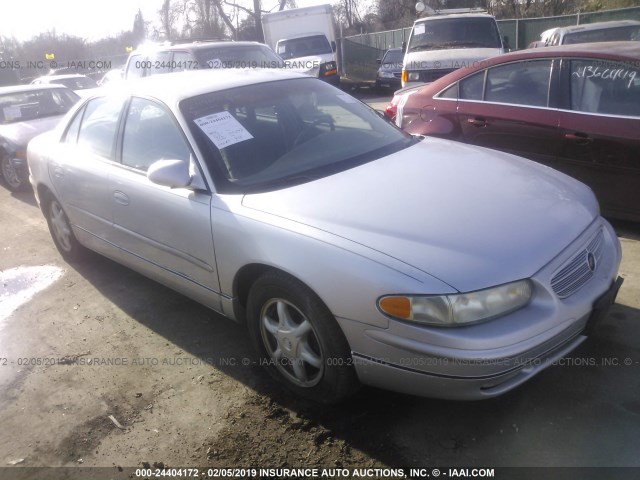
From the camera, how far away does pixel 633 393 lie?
2717 mm

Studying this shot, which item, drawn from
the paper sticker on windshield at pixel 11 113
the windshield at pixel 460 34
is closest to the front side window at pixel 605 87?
the windshield at pixel 460 34

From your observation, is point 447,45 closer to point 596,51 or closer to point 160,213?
point 596,51

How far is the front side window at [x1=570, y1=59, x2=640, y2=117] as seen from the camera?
4203mm

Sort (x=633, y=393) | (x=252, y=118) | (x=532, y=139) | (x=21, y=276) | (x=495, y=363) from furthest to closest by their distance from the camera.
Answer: (x=21, y=276) → (x=532, y=139) → (x=252, y=118) → (x=633, y=393) → (x=495, y=363)

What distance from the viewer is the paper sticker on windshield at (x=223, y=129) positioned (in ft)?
10.4

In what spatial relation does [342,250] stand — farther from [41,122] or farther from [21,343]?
[41,122]

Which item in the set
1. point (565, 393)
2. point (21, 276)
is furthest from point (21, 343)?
point (565, 393)

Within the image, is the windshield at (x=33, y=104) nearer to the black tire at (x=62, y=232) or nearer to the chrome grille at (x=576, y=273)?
the black tire at (x=62, y=232)

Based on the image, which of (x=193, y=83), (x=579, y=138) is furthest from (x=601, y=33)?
(x=193, y=83)

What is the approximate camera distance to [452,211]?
2.62 metres

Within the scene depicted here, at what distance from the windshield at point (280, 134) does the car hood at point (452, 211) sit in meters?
0.18

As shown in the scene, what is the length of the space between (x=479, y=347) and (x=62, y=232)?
13.0 feet

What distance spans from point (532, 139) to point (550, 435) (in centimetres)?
283

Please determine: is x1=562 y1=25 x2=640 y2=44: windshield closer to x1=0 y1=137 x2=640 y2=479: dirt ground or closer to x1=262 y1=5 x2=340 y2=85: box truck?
x1=0 y1=137 x2=640 y2=479: dirt ground
